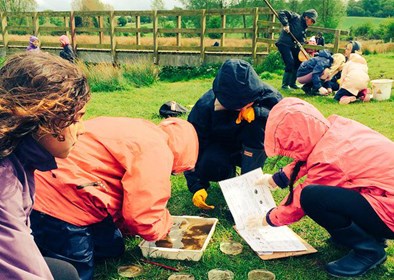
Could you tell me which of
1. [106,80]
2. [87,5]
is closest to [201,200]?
[106,80]

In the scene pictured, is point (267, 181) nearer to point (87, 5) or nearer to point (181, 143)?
point (181, 143)

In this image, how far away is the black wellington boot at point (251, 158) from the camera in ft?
9.87

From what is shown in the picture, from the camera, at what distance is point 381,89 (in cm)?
686

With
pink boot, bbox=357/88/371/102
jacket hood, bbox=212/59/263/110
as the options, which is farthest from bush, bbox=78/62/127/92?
jacket hood, bbox=212/59/263/110

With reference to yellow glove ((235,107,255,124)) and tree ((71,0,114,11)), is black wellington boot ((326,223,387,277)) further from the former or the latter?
A: tree ((71,0,114,11))

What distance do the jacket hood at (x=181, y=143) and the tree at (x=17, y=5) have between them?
3131 centimetres

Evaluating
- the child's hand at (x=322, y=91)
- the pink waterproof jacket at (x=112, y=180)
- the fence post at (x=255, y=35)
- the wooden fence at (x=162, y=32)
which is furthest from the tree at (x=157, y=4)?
the pink waterproof jacket at (x=112, y=180)

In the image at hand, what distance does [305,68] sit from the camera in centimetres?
769

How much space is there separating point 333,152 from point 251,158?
2.97 feet

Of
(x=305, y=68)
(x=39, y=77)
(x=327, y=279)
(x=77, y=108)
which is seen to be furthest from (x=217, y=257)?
(x=305, y=68)

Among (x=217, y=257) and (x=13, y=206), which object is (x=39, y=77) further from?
(x=217, y=257)

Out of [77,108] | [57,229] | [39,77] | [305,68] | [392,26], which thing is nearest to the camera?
[39,77]

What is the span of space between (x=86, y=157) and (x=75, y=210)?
0.89 feet

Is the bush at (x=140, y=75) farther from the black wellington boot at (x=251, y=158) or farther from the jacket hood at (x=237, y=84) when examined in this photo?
the jacket hood at (x=237, y=84)
